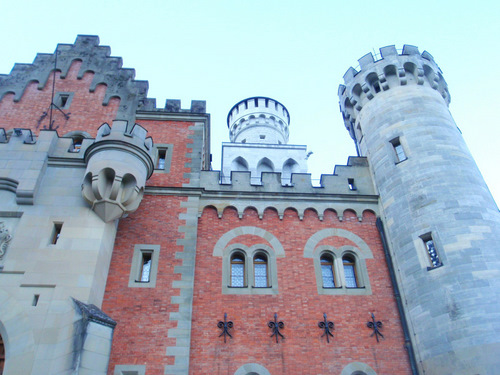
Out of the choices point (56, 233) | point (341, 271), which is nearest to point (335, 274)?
point (341, 271)

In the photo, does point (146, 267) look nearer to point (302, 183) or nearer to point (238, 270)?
point (238, 270)

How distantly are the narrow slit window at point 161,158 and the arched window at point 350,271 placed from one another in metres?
7.96

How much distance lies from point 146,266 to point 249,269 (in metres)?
3.52

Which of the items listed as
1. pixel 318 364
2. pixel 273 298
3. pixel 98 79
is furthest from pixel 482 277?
pixel 98 79

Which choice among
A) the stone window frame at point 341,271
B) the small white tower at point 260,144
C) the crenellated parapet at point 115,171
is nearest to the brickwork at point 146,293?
the crenellated parapet at point 115,171

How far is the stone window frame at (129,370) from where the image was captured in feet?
38.7

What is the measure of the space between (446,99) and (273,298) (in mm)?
12034

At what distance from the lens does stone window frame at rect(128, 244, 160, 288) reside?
13.5 m

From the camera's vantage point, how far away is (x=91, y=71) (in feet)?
62.9

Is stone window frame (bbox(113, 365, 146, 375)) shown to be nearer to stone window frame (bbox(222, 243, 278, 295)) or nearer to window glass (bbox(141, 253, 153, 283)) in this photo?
window glass (bbox(141, 253, 153, 283))

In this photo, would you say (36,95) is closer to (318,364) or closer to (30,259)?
(30,259)

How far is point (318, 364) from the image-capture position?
12.7 metres

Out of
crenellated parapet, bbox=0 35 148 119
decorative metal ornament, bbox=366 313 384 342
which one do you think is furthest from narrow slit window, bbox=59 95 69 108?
decorative metal ornament, bbox=366 313 384 342

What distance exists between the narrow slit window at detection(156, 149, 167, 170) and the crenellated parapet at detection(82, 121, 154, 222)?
8.56 ft
